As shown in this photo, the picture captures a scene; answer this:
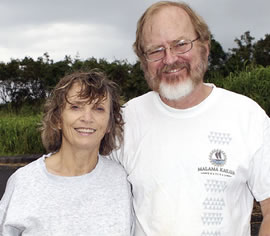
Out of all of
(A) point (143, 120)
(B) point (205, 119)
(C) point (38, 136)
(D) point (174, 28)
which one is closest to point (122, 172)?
(A) point (143, 120)

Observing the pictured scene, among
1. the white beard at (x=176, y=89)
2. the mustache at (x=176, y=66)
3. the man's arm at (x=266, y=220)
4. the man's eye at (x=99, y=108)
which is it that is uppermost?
the mustache at (x=176, y=66)

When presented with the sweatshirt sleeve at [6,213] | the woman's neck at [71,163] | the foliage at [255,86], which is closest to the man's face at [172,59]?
the woman's neck at [71,163]

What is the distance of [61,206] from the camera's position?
2854 mm

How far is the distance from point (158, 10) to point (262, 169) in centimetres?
131

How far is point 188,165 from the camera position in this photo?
3.06 m

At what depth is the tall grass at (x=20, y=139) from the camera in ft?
43.4

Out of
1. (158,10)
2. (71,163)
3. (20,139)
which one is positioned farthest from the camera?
(20,139)

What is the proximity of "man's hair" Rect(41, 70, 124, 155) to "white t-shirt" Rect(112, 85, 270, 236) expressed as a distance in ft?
0.59

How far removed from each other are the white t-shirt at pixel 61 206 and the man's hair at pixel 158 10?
3.39ft

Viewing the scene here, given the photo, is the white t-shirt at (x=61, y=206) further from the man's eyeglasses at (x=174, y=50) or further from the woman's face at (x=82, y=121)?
the man's eyeglasses at (x=174, y=50)

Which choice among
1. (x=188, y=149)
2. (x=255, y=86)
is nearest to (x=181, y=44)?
(x=188, y=149)

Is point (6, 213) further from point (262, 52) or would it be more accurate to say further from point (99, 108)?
point (262, 52)

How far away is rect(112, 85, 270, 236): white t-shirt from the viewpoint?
3.03 m

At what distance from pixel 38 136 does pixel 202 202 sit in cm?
1061
